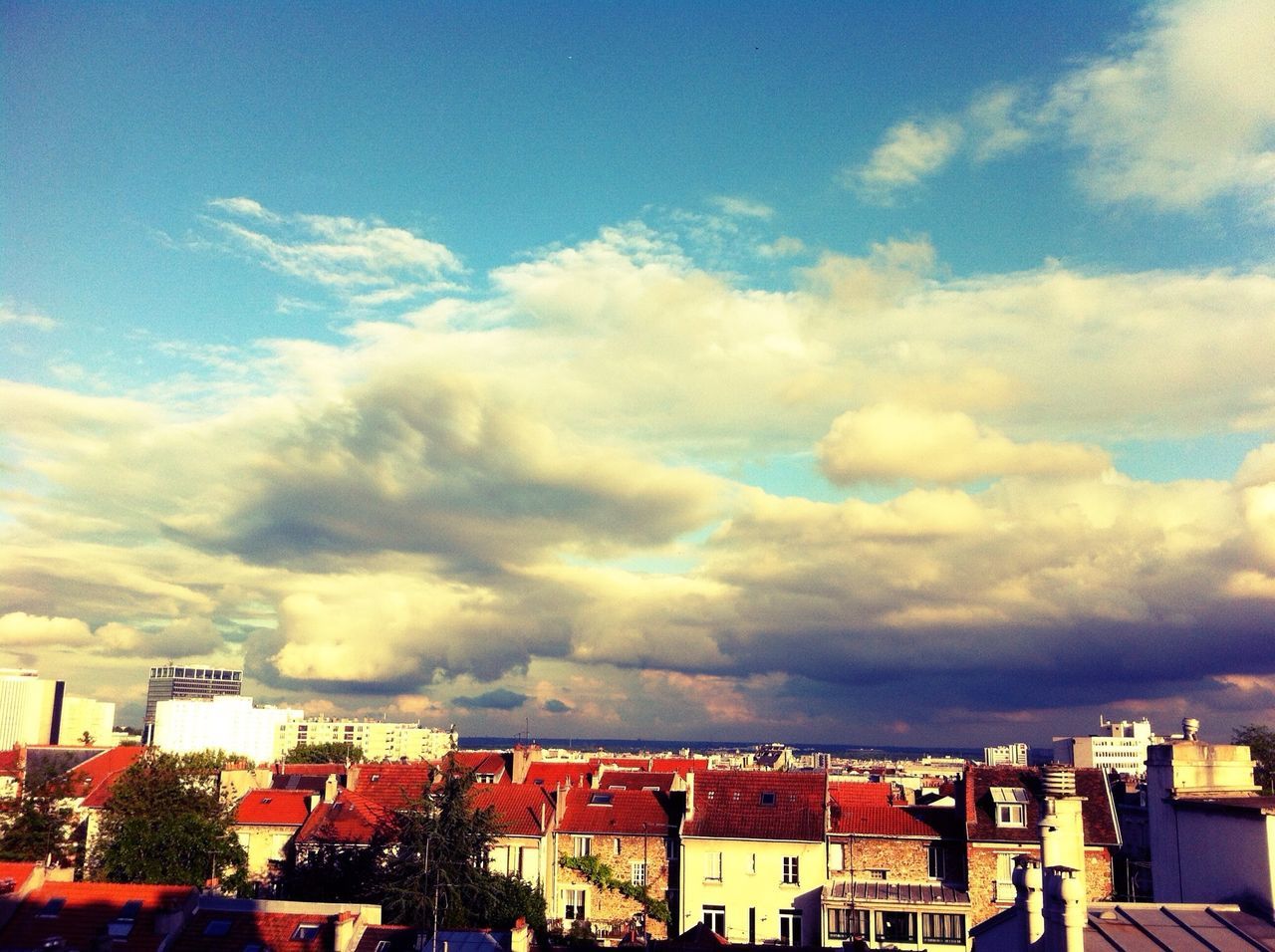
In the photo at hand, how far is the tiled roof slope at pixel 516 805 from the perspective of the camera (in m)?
57.9

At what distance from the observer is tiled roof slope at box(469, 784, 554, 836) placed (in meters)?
57.9

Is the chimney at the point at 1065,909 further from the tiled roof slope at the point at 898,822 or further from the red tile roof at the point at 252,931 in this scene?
the tiled roof slope at the point at 898,822

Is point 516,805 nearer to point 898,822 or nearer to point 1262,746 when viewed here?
point 898,822

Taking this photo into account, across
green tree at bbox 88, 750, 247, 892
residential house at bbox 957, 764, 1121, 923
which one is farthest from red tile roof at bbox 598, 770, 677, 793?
green tree at bbox 88, 750, 247, 892

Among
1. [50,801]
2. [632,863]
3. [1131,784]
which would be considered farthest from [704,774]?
[1131,784]

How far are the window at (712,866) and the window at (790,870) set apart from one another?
143 inches

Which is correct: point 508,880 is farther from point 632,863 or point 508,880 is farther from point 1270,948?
point 1270,948

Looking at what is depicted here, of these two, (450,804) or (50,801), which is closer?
(450,804)

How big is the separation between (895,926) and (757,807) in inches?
380

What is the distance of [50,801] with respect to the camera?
63.8 meters

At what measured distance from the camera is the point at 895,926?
2035 inches

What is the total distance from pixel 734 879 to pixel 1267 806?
43.2 meters

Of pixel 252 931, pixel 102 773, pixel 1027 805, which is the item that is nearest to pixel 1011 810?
pixel 1027 805

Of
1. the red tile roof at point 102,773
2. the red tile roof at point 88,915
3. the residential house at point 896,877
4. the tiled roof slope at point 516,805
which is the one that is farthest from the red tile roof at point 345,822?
the residential house at point 896,877
